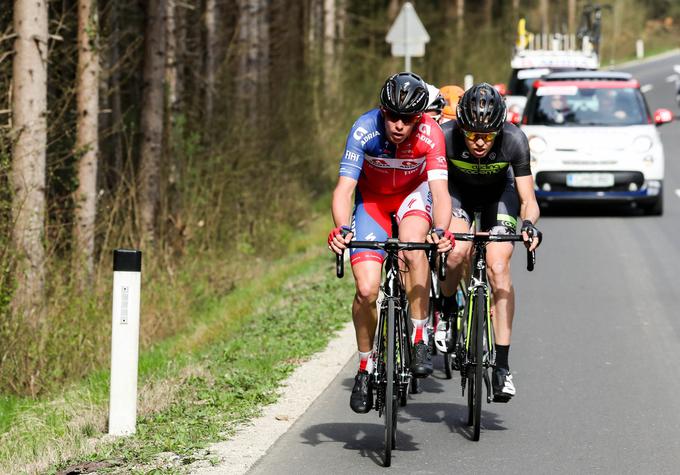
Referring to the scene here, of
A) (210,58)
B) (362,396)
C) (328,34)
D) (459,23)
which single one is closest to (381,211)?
(362,396)

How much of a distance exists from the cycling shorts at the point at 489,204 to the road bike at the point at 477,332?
63 cm

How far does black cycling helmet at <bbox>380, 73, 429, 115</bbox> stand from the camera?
7.33m

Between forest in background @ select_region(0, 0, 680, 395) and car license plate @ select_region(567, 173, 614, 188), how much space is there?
4.29 meters

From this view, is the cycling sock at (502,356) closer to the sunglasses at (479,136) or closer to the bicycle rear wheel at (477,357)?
the bicycle rear wheel at (477,357)

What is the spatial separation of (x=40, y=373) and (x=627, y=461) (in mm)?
5974

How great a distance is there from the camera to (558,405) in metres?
Result: 8.84

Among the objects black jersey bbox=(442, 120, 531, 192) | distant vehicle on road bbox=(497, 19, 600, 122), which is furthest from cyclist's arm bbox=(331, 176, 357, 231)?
distant vehicle on road bbox=(497, 19, 600, 122)

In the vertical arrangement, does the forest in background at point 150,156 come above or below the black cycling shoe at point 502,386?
above

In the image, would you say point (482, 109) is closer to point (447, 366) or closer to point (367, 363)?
point (367, 363)

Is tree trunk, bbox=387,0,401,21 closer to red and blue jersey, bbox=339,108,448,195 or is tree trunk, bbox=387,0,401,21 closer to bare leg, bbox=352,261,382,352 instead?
red and blue jersey, bbox=339,108,448,195

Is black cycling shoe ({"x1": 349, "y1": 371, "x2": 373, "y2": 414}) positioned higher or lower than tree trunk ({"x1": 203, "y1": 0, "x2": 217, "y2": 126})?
lower

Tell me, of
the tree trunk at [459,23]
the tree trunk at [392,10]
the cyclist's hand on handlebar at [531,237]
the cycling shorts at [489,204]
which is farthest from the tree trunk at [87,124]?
the tree trunk at [392,10]

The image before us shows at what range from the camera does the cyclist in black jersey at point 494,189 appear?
800 centimetres

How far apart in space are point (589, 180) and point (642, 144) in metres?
0.95
